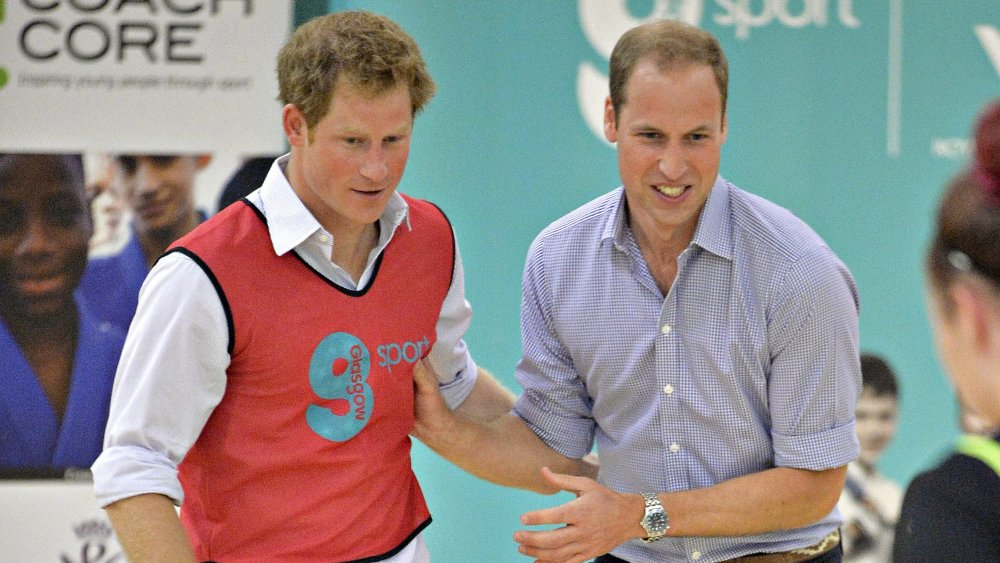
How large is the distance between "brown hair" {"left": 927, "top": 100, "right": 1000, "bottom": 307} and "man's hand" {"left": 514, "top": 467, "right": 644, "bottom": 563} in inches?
51.4

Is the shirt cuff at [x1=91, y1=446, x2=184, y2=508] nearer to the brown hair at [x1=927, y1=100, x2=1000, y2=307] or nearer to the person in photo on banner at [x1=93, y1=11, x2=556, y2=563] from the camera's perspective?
the person in photo on banner at [x1=93, y1=11, x2=556, y2=563]

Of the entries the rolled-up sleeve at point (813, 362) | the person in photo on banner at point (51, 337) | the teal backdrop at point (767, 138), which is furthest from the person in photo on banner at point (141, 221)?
the rolled-up sleeve at point (813, 362)

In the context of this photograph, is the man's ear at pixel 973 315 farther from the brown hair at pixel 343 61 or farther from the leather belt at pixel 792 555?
the leather belt at pixel 792 555

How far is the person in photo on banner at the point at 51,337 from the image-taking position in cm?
363

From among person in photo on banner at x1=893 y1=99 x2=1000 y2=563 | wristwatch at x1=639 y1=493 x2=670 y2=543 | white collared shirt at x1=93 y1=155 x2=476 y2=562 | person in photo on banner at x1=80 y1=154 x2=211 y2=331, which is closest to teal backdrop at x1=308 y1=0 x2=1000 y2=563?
person in photo on banner at x1=80 y1=154 x2=211 y2=331

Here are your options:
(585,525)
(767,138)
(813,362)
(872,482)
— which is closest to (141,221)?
(585,525)

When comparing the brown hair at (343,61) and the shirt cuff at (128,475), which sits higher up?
the brown hair at (343,61)

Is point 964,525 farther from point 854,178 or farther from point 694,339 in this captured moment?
point 854,178

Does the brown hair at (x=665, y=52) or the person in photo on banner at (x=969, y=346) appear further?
the brown hair at (x=665, y=52)

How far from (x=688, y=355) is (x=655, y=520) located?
14.1 inches

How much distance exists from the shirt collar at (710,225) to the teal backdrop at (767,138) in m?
1.29

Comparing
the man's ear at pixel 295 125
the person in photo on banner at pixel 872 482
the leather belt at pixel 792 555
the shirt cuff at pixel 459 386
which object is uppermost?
the man's ear at pixel 295 125

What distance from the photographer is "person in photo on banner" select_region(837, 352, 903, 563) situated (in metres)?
3.82

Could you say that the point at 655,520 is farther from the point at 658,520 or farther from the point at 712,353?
the point at 712,353
